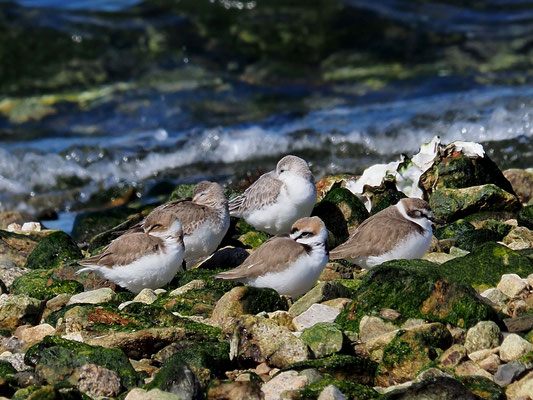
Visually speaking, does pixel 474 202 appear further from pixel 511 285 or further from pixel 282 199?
pixel 511 285

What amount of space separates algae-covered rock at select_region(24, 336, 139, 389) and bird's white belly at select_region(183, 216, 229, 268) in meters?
2.84

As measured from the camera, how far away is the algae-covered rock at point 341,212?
9.56 metres

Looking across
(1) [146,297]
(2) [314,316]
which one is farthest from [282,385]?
(1) [146,297]

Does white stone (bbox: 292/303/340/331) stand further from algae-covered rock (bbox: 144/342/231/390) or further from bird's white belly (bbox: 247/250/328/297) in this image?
algae-covered rock (bbox: 144/342/231/390)

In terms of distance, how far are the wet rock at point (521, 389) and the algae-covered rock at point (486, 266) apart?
1.86 m

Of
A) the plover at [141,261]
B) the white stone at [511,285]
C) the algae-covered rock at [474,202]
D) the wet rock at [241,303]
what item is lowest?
the algae-covered rock at [474,202]

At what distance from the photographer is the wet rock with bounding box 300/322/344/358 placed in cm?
599

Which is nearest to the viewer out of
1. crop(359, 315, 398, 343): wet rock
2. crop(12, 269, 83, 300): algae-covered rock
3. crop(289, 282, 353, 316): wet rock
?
crop(359, 315, 398, 343): wet rock

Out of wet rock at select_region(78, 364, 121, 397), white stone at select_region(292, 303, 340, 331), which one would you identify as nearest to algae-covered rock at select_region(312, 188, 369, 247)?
Answer: white stone at select_region(292, 303, 340, 331)

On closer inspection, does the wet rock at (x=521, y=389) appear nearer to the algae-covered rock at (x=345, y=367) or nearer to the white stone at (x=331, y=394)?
the algae-covered rock at (x=345, y=367)

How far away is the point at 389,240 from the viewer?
7.95 meters

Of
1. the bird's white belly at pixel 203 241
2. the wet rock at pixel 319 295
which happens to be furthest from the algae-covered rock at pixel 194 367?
the bird's white belly at pixel 203 241

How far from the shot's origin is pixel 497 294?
683cm

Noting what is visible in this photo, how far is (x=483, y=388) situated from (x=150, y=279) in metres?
3.52
